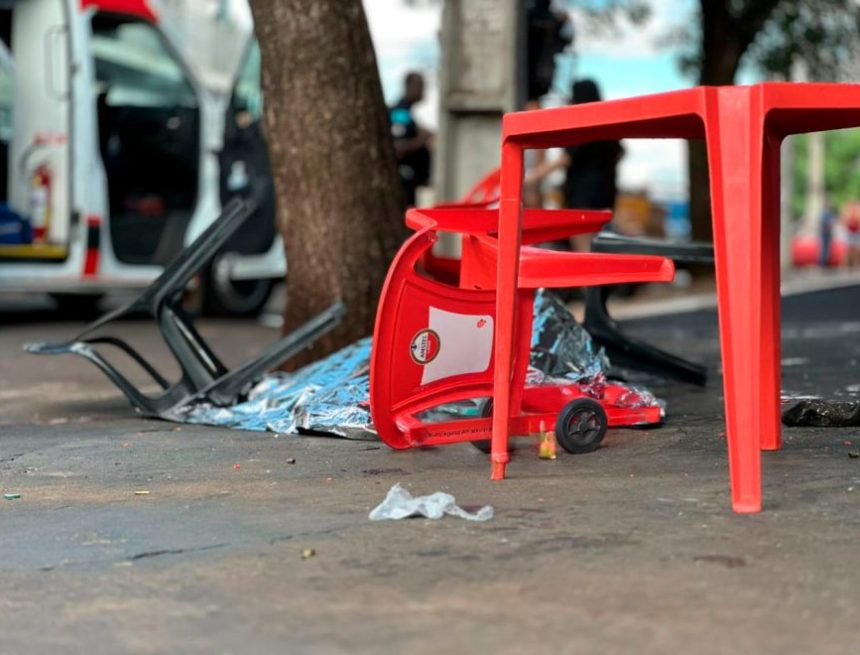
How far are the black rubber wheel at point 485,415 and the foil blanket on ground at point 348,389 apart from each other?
1.23 ft

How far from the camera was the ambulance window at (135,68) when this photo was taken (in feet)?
42.9

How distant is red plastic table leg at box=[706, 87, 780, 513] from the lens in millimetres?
4094

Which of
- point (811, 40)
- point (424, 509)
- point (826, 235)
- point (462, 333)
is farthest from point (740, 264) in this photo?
point (826, 235)

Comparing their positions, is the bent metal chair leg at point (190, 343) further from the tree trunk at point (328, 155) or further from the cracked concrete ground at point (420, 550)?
the tree trunk at point (328, 155)

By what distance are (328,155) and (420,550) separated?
4.25 meters

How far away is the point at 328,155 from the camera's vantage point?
7.84m

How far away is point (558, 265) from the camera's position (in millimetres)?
5129

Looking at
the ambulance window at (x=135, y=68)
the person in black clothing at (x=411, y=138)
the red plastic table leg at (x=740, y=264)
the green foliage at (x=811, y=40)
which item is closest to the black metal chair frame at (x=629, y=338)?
the red plastic table leg at (x=740, y=264)

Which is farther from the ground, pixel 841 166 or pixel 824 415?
pixel 824 415

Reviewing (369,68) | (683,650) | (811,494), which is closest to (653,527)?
(811,494)

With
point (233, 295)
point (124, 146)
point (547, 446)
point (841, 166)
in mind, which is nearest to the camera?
point (547, 446)

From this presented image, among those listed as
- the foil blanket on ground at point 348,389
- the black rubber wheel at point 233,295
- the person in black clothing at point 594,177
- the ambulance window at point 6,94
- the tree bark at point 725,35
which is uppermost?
the tree bark at point 725,35

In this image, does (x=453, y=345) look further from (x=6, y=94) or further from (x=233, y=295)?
(x=233, y=295)

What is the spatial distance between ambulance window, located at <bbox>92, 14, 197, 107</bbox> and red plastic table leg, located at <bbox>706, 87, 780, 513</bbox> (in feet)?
31.5
